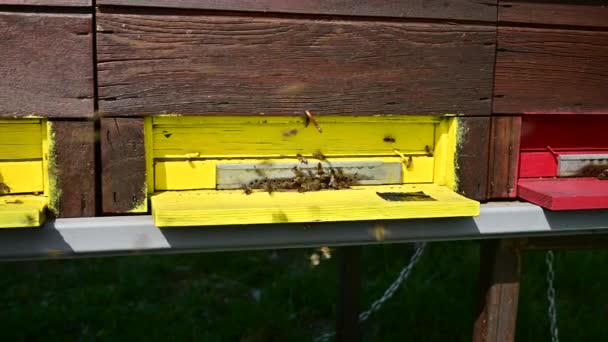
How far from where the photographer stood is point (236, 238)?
2.00 m

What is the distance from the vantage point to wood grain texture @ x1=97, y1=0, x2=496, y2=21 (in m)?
1.91

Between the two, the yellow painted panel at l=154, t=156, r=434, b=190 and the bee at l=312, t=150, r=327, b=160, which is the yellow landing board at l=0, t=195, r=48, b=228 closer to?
the yellow painted panel at l=154, t=156, r=434, b=190

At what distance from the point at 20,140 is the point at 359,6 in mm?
1007

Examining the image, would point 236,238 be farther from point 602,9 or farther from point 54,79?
point 602,9

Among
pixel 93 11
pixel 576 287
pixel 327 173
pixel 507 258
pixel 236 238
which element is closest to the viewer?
pixel 93 11

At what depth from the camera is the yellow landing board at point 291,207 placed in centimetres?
182

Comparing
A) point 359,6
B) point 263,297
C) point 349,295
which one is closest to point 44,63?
point 359,6

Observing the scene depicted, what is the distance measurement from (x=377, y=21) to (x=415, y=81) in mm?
212

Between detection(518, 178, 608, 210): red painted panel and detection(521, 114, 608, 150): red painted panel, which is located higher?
detection(521, 114, 608, 150): red painted panel

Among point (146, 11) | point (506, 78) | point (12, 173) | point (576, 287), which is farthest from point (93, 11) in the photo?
point (576, 287)

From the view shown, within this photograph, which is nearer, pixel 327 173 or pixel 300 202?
pixel 300 202

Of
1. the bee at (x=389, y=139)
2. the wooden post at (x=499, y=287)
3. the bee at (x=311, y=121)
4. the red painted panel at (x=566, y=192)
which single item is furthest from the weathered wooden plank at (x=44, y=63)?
the wooden post at (x=499, y=287)

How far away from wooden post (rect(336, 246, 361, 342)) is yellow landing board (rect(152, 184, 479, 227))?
158 centimetres

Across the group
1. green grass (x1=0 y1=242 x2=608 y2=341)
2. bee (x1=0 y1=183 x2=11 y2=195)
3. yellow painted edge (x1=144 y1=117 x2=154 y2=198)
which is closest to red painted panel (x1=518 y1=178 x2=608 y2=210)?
yellow painted edge (x1=144 y1=117 x2=154 y2=198)
